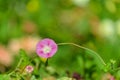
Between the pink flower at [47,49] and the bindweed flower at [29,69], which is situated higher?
the pink flower at [47,49]

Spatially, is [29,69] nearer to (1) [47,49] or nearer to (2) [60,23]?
(1) [47,49]

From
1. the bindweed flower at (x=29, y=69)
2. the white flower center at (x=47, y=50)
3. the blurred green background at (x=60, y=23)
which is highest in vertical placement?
the blurred green background at (x=60, y=23)

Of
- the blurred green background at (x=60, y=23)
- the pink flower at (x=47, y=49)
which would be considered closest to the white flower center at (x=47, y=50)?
the pink flower at (x=47, y=49)

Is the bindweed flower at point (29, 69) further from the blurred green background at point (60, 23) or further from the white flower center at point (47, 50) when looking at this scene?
the blurred green background at point (60, 23)

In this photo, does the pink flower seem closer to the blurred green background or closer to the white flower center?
the white flower center

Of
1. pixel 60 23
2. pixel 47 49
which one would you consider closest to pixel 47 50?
pixel 47 49

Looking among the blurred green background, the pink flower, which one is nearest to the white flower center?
the pink flower

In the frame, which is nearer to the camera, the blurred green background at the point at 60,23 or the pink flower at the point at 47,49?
the pink flower at the point at 47,49
